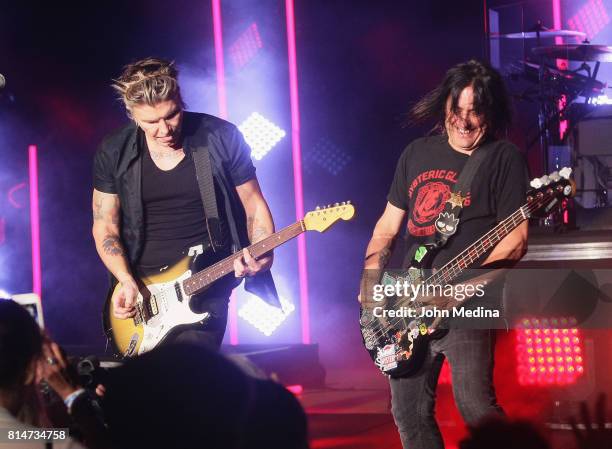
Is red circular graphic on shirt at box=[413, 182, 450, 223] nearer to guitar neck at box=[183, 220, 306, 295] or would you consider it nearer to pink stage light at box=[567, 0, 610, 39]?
guitar neck at box=[183, 220, 306, 295]

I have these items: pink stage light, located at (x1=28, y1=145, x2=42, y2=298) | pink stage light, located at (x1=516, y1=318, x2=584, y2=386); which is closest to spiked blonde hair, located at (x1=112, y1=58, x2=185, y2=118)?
pink stage light, located at (x1=516, y1=318, x2=584, y2=386)

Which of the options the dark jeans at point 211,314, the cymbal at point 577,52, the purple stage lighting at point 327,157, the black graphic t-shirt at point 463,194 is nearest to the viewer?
the black graphic t-shirt at point 463,194

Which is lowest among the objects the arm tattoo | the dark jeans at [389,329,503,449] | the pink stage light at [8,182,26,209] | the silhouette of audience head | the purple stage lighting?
the dark jeans at [389,329,503,449]

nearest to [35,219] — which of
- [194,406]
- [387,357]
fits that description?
[387,357]

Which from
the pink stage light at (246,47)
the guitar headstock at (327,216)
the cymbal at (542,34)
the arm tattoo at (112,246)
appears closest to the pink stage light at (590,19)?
the cymbal at (542,34)

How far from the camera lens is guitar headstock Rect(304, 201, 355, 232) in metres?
4.06

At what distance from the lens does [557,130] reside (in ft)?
26.8

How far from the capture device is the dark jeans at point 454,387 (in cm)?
326

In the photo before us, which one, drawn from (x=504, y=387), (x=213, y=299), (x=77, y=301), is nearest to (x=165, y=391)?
(x=213, y=299)

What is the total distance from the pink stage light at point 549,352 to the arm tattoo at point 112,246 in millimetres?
2323

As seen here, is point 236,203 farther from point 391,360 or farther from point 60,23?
point 60,23

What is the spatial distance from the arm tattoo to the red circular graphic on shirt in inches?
54.3

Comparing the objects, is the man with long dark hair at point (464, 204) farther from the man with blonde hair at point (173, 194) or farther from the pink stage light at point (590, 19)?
the pink stage light at point (590, 19)

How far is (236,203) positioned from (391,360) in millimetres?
1059
